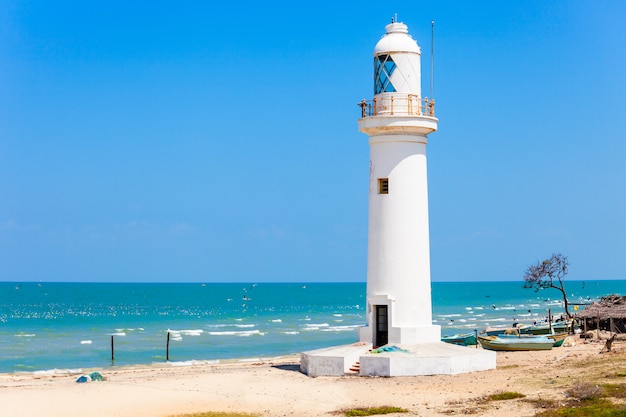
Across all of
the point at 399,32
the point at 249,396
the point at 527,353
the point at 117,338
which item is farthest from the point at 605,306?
the point at 117,338

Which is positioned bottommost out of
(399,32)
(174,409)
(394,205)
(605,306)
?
(174,409)

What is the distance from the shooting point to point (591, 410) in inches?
656

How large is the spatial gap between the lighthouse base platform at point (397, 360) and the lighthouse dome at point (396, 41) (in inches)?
308

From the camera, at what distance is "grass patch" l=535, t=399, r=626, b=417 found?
1628 cm

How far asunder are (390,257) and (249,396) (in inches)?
217

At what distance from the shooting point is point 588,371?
21.4 m

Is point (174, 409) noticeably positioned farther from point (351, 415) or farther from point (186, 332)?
point (186, 332)

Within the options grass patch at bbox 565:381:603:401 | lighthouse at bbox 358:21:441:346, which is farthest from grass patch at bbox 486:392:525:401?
lighthouse at bbox 358:21:441:346

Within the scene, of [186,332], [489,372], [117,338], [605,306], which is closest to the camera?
[489,372]

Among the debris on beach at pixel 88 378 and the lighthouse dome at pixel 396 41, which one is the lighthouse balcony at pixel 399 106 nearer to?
the lighthouse dome at pixel 396 41

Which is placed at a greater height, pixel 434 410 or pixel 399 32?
pixel 399 32

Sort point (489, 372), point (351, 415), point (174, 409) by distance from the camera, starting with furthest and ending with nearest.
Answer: point (489, 372), point (174, 409), point (351, 415)

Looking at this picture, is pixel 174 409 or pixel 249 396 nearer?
pixel 174 409

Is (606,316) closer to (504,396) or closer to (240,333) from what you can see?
(504,396)
